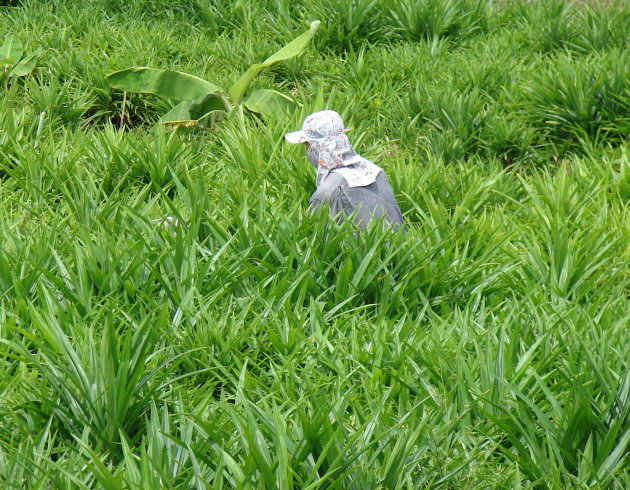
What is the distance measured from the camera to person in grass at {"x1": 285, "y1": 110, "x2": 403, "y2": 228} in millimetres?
3996

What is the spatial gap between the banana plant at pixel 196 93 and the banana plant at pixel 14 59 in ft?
2.36

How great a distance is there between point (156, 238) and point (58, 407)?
1114mm

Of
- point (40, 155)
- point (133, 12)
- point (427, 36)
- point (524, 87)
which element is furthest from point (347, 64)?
point (40, 155)

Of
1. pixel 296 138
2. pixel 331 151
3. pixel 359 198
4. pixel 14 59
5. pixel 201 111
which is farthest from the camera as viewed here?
pixel 14 59

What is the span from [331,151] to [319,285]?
1.07 meters

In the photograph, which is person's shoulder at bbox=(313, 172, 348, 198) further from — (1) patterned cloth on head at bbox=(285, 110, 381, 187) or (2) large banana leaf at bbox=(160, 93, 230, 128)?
(2) large banana leaf at bbox=(160, 93, 230, 128)

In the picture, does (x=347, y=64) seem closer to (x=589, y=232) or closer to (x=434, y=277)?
(x=589, y=232)

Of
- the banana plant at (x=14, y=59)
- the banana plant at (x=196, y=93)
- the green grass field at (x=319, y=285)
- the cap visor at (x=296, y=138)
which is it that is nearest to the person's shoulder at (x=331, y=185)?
the green grass field at (x=319, y=285)

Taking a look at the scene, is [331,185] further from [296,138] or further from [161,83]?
[161,83]

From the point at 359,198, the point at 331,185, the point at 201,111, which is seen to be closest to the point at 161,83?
the point at 201,111

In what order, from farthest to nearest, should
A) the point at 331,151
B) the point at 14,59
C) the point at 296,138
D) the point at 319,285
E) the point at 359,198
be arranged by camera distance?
the point at 14,59, the point at 296,138, the point at 331,151, the point at 359,198, the point at 319,285

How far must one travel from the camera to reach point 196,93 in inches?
218

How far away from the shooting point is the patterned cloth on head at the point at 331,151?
13.6ft

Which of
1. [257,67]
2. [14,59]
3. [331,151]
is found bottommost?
[14,59]
